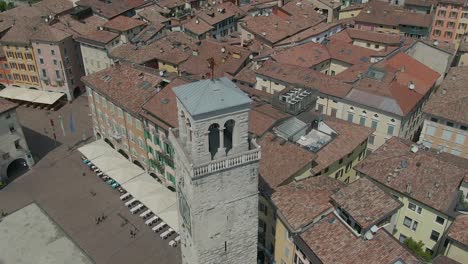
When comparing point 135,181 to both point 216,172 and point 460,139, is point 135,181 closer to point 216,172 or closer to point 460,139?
point 216,172

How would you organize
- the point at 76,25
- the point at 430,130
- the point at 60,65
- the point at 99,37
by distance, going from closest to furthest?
1. the point at 430,130
2. the point at 99,37
3. the point at 60,65
4. the point at 76,25

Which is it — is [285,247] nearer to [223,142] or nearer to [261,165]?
[261,165]

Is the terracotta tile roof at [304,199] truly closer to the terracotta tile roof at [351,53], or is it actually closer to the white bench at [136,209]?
the white bench at [136,209]

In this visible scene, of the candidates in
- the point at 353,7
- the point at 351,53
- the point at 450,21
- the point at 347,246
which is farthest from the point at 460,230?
the point at 353,7

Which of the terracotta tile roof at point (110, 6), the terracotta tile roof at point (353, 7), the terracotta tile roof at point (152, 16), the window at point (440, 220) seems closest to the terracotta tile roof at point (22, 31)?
the terracotta tile roof at point (110, 6)

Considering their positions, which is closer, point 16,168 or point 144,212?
point 144,212

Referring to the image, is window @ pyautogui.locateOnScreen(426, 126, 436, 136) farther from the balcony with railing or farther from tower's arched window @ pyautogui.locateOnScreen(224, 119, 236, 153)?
the balcony with railing

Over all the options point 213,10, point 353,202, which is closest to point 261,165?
point 353,202
